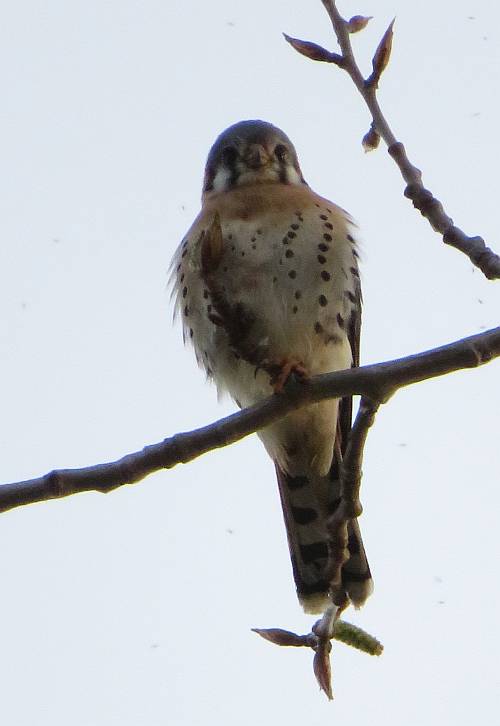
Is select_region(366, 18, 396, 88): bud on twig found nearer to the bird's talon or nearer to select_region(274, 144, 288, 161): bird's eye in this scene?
the bird's talon

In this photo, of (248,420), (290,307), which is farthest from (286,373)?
(290,307)

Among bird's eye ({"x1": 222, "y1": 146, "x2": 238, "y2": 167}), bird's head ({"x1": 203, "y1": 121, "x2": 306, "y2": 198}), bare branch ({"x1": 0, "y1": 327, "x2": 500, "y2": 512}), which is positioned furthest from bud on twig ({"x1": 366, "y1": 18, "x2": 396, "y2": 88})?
bird's eye ({"x1": 222, "y1": 146, "x2": 238, "y2": 167})

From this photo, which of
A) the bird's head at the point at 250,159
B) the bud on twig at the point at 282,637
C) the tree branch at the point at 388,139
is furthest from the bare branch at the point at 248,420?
the bird's head at the point at 250,159

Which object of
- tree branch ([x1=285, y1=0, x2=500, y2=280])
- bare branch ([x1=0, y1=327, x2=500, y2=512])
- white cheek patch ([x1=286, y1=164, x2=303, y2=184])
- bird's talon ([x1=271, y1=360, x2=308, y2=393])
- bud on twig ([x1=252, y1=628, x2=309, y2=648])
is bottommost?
bud on twig ([x1=252, y1=628, x2=309, y2=648])

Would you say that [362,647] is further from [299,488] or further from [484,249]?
[299,488]

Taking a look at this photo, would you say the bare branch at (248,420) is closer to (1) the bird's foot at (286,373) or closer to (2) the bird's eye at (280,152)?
(1) the bird's foot at (286,373)

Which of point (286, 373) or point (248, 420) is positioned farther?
point (286, 373)

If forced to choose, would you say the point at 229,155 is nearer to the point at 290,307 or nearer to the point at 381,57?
the point at 290,307
